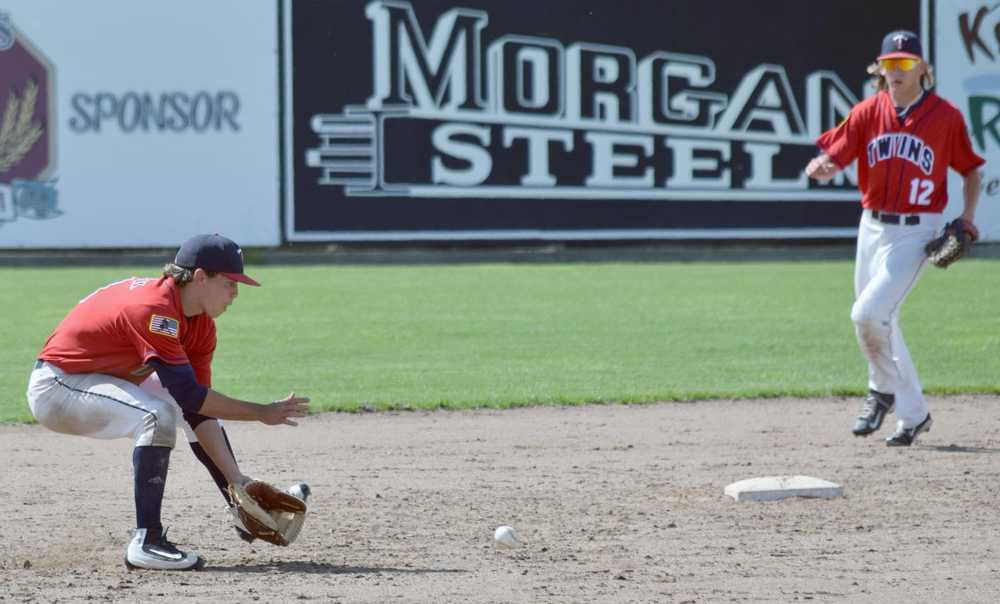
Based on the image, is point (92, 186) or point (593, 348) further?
point (92, 186)

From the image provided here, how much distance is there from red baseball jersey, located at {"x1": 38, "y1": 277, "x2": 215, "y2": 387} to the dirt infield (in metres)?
0.71

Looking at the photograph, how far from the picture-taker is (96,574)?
5.10 m

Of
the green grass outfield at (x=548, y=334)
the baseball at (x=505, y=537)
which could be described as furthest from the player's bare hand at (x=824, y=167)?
→ the baseball at (x=505, y=537)

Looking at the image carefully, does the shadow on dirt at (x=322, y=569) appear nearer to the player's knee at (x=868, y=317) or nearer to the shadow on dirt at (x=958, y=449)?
the player's knee at (x=868, y=317)

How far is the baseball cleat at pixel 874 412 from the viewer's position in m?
7.88

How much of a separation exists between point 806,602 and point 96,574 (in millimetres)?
2420

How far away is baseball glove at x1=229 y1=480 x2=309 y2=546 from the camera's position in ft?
17.2

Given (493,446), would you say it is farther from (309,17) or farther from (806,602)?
(309,17)

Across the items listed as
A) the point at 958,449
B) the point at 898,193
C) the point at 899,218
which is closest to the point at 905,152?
the point at 898,193

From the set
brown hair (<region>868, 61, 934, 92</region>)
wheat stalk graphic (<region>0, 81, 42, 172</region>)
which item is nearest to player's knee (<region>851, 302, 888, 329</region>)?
brown hair (<region>868, 61, 934, 92</region>)

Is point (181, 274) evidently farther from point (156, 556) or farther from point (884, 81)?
point (884, 81)

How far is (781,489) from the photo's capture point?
6.45 meters

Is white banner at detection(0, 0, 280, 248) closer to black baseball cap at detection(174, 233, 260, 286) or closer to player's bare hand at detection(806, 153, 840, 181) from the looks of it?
player's bare hand at detection(806, 153, 840, 181)

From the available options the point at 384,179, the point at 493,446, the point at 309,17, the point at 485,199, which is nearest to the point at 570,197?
the point at 485,199
